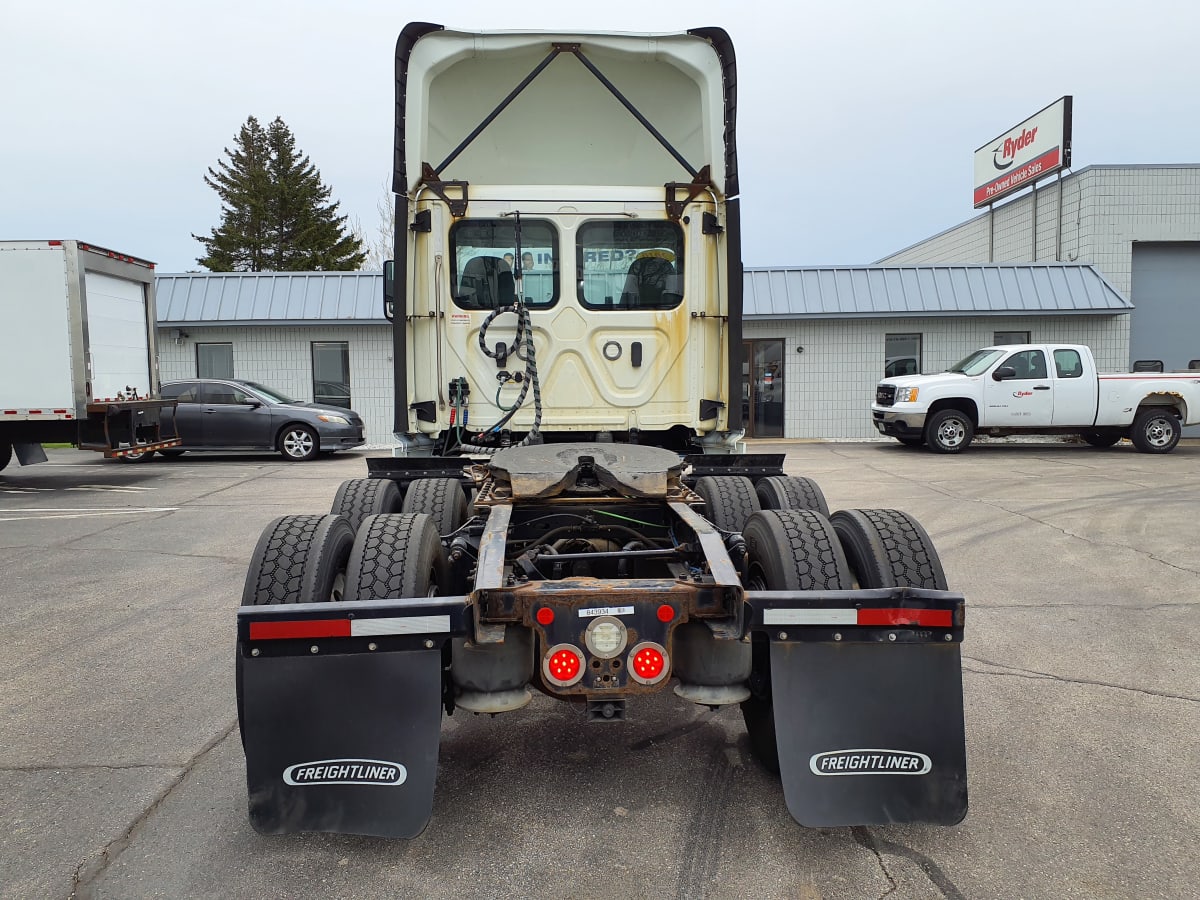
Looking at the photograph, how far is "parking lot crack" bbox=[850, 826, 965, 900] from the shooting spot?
8.16ft

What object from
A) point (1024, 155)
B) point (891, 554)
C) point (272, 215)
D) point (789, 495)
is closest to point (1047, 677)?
point (789, 495)

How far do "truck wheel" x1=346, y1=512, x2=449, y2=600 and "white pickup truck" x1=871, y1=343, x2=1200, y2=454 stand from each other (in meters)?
13.9

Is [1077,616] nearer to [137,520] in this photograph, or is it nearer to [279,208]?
[137,520]

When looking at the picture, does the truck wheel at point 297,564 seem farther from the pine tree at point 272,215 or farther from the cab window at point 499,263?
the pine tree at point 272,215

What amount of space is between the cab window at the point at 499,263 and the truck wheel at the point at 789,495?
73.5 inches

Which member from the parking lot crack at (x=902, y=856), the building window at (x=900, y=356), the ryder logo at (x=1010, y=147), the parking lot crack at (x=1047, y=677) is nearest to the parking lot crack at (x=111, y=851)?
the parking lot crack at (x=902, y=856)

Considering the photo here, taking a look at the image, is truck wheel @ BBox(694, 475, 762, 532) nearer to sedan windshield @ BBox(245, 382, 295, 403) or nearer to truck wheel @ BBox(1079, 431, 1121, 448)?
sedan windshield @ BBox(245, 382, 295, 403)

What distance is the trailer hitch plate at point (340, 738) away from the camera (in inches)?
103

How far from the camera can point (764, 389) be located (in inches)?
785

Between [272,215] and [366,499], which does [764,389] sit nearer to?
Answer: [366,499]

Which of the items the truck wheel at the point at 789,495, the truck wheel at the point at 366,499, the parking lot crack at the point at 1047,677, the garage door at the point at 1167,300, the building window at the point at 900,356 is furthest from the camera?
the garage door at the point at 1167,300

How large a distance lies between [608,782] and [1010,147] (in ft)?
80.7

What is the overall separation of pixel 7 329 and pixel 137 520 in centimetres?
378

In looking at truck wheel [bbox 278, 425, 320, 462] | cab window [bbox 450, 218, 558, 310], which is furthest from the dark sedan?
cab window [bbox 450, 218, 558, 310]
